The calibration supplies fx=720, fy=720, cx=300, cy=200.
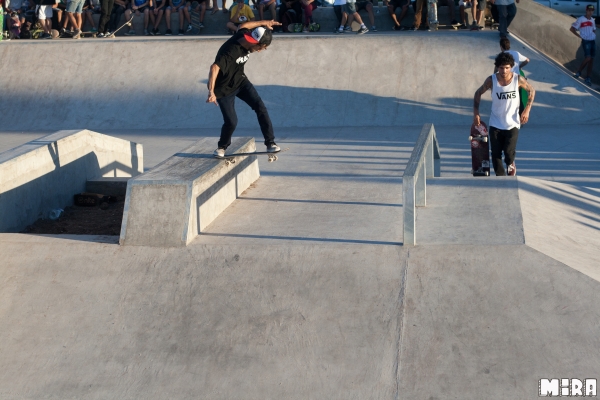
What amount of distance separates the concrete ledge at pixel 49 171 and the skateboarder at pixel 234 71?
1.81 meters

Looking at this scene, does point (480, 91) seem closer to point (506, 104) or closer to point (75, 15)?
point (506, 104)

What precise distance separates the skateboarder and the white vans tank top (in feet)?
7.89

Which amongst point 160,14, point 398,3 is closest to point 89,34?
point 160,14

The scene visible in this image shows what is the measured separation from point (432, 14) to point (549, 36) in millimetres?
3101

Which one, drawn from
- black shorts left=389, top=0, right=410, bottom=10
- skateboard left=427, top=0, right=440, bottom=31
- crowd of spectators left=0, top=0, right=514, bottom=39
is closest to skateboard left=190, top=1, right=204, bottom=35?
crowd of spectators left=0, top=0, right=514, bottom=39

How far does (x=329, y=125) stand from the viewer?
45.5ft

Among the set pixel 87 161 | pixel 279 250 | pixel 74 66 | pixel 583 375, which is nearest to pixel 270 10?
pixel 74 66

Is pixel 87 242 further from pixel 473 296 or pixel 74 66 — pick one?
pixel 74 66

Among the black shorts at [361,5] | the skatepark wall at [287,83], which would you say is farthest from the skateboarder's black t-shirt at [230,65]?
the black shorts at [361,5]

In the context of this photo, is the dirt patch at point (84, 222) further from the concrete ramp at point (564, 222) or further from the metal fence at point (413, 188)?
the concrete ramp at point (564, 222)

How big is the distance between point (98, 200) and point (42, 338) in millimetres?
3022

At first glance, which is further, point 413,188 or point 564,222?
point 564,222

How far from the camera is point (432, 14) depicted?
17.2 m

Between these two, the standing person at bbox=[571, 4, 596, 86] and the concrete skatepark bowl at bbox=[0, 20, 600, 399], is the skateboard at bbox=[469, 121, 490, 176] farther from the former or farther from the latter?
the standing person at bbox=[571, 4, 596, 86]
